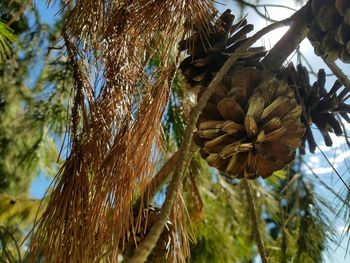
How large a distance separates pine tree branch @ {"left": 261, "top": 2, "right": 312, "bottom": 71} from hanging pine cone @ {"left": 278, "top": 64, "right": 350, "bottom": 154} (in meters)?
0.04

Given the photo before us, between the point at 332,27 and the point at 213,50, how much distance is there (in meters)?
0.12

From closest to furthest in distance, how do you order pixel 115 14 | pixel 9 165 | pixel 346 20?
pixel 346 20, pixel 115 14, pixel 9 165

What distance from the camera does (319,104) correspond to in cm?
55

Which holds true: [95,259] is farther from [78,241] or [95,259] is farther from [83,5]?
[83,5]

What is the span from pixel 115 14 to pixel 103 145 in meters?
0.17

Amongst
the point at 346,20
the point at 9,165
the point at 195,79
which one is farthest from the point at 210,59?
the point at 9,165

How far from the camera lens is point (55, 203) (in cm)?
50

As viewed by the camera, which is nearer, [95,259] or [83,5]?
[95,259]

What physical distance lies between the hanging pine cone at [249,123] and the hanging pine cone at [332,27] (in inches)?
2.0

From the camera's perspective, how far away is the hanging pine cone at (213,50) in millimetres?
518

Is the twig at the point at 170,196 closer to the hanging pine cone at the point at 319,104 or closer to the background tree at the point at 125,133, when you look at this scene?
the background tree at the point at 125,133

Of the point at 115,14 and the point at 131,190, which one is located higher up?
the point at 115,14

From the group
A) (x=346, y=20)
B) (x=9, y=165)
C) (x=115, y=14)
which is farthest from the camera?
(x=9, y=165)

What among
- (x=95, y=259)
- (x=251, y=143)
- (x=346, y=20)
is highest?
(x=346, y=20)
